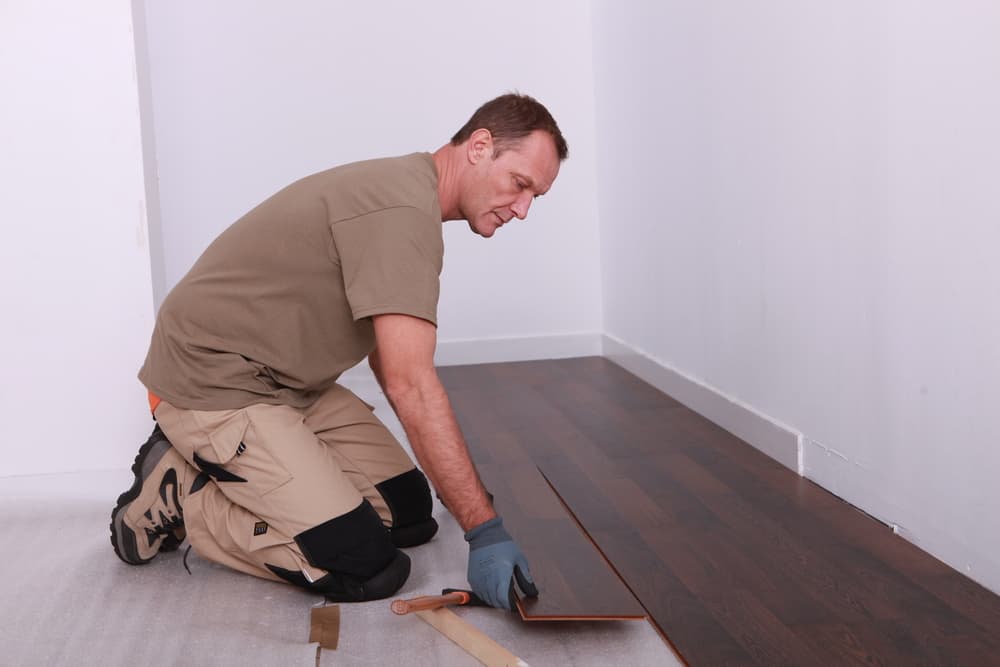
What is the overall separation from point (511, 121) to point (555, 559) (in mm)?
948

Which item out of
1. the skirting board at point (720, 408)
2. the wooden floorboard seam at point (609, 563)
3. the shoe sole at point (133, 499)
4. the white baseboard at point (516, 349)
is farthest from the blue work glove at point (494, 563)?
the white baseboard at point (516, 349)

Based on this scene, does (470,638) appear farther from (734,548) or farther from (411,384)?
(734,548)

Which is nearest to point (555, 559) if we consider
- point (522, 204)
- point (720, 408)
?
point (522, 204)

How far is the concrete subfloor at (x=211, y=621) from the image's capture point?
1.95 metres

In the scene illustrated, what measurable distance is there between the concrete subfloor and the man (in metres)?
0.06

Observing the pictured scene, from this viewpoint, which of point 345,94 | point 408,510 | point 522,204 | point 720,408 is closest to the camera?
point 522,204

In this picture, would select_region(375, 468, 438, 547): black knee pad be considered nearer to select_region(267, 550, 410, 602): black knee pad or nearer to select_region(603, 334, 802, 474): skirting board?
select_region(267, 550, 410, 602): black knee pad

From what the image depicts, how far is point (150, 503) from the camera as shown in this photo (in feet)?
7.98

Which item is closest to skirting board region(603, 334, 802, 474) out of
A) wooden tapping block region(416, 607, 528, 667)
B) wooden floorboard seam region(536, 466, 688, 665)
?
wooden floorboard seam region(536, 466, 688, 665)

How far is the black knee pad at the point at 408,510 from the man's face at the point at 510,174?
778mm

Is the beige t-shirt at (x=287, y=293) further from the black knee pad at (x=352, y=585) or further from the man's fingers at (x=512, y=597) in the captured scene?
the man's fingers at (x=512, y=597)

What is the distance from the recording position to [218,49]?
4.81 m

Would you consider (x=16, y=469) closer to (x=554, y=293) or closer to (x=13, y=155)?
(x=13, y=155)

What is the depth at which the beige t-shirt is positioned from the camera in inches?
80.6
